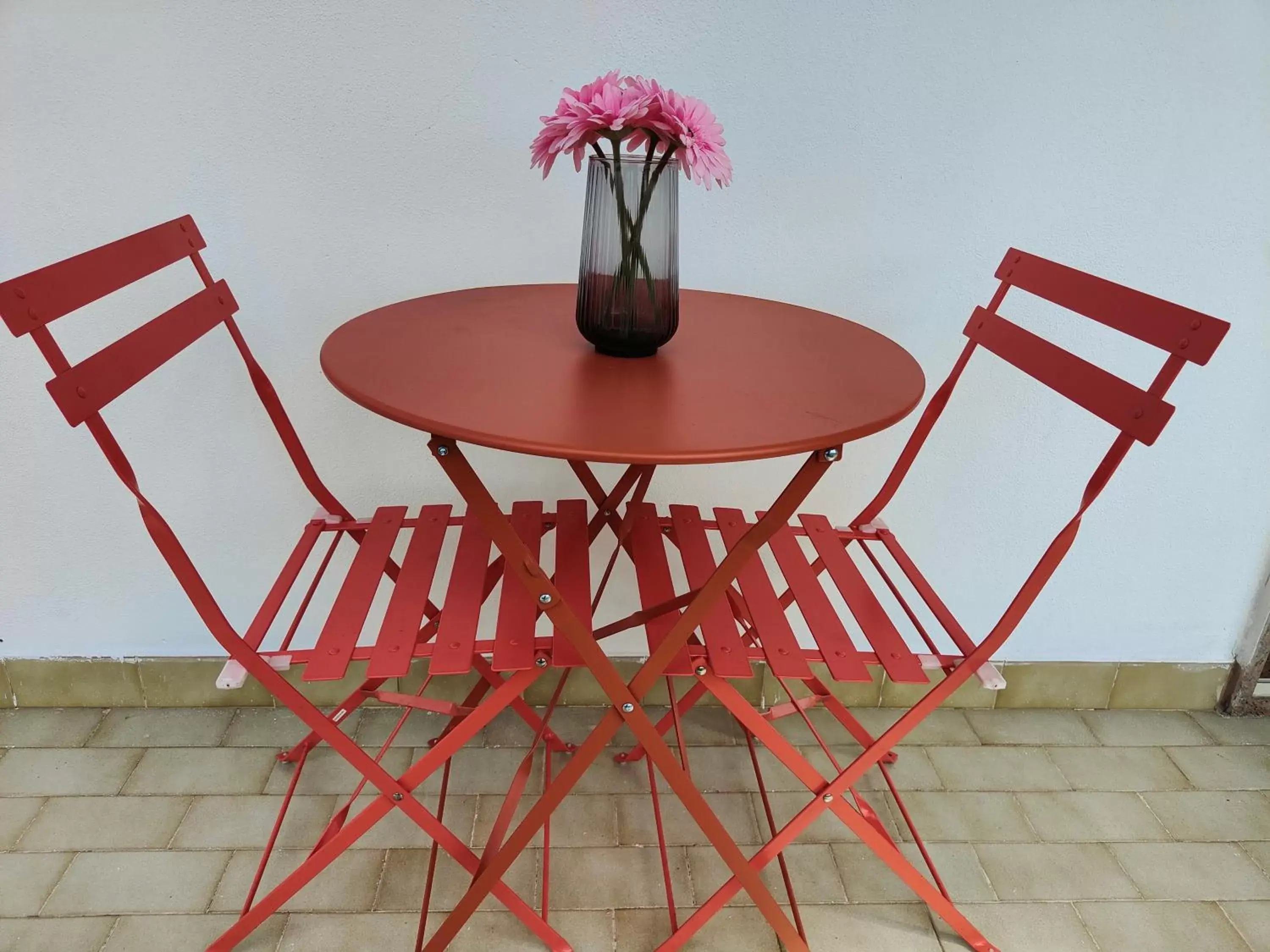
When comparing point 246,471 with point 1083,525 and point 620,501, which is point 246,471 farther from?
point 1083,525

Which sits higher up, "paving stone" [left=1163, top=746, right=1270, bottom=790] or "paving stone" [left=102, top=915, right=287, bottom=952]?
"paving stone" [left=102, top=915, right=287, bottom=952]

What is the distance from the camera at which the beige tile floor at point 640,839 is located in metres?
1.78

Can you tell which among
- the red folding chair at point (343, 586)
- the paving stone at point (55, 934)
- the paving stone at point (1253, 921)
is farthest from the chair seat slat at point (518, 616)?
the paving stone at point (1253, 921)

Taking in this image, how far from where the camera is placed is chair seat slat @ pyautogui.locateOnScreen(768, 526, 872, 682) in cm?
150

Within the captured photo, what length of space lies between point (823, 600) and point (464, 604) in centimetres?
68

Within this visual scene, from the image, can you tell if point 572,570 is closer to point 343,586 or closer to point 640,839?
point 343,586

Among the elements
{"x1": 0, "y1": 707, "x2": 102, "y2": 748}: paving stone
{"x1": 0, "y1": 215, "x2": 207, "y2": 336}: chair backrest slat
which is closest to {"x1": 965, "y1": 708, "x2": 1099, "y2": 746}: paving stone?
{"x1": 0, "y1": 215, "x2": 207, "y2": 336}: chair backrest slat

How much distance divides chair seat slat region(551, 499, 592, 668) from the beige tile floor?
0.58 m

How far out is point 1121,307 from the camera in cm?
145

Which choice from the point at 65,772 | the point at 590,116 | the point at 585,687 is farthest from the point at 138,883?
the point at 590,116

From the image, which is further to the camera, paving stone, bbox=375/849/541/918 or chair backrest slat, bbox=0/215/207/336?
paving stone, bbox=375/849/541/918

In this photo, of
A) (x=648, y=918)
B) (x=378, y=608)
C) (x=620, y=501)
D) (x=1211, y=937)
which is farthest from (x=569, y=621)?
(x=1211, y=937)

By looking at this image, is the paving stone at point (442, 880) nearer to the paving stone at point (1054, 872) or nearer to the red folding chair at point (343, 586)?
the red folding chair at point (343, 586)

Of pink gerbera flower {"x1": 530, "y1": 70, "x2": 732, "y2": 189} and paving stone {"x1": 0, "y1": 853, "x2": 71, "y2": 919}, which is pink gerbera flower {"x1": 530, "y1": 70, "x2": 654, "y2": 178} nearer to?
pink gerbera flower {"x1": 530, "y1": 70, "x2": 732, "y2": 189}
